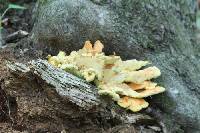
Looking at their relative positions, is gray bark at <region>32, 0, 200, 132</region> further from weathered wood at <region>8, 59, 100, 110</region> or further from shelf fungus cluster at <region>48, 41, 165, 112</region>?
weathered wood at <region>8, 59, 100, 110</region>

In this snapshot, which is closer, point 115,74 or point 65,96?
point 65,96

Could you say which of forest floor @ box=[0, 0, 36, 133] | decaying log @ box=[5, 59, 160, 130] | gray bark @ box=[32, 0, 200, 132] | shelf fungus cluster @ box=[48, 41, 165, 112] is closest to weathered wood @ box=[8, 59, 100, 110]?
decaying log @ box=[5, 59, 160, 130]

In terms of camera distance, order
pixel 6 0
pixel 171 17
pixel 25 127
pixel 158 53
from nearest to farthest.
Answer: pixel 25 127 < pixel 158 53 < pixel 171 17 < pixel 6 0

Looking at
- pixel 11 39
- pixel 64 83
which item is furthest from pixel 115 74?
pixel 11 39

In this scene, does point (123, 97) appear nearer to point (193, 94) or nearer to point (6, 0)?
point (193, 94)

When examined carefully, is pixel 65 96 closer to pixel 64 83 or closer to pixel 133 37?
pixel 64 83

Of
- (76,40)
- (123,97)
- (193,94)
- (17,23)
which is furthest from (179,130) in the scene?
(17,23)
